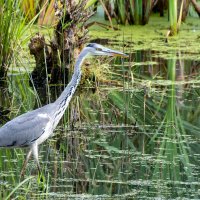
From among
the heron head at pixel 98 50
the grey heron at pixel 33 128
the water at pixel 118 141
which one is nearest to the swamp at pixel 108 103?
the water at pixel 118 141

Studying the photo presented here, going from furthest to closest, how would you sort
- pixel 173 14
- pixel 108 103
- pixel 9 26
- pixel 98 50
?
pixel 173 14 < pixel 9 26 < pixel 108 103 < pixel 98 50

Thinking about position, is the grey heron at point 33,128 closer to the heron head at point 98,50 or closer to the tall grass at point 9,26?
the heron head at point 98,50

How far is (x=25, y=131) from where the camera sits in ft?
17.1

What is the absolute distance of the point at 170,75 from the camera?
→ 9016 mm

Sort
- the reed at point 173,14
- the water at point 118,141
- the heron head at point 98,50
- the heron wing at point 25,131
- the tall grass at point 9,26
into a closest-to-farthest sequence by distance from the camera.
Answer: the water at point 118,141 < the heron wing at point 25,131 < the heron head at point 98,50 < the tall grass at point 9,26 < the reed at point 173,14

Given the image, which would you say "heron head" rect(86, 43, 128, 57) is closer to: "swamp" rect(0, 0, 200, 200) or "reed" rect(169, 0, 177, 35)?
"swamp" rect(0, 0, 200, 200)

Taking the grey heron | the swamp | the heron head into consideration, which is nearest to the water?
the swamp

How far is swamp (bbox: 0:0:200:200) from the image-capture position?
518 centimetres

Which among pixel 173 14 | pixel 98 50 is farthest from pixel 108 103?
pixel 173 14

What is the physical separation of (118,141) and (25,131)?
1.24m

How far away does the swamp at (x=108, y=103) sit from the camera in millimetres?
5184

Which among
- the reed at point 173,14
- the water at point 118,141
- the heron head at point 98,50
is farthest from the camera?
the reed at point 173,14

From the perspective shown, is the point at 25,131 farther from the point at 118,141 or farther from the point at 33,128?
the point at 118,141

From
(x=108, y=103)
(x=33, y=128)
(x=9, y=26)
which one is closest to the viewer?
(x=33, y=128)
